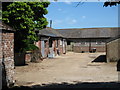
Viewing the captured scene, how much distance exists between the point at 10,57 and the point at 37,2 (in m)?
7.22

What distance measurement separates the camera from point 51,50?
2827 cm

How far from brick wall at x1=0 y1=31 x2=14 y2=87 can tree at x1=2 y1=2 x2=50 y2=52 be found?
5.13 meters

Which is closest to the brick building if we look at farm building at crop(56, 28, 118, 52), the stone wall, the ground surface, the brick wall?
the brick wall

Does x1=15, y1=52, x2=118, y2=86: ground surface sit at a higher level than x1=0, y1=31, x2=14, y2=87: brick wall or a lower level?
lower

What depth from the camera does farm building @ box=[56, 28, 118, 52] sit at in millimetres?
42156

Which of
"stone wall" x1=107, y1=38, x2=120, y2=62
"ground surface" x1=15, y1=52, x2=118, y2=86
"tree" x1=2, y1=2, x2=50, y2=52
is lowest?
"ground surface" x1=15, y1=52, x2=118, y2=86

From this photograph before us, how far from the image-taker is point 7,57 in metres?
8.42

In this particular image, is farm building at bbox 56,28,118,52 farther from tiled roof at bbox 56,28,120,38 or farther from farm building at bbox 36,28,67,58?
farm building at bbox 36,28,67,58

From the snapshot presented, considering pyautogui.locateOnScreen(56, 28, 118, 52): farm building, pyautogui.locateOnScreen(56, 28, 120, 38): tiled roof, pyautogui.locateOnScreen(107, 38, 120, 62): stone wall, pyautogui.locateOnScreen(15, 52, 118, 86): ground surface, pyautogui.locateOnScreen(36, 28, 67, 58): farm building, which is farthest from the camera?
pyautogui.locateOnScreen(56, 28, 120, 38): tiled roof

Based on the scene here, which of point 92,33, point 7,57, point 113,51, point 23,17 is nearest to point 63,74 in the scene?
point 23,17

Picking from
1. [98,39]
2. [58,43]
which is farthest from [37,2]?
[98,39]

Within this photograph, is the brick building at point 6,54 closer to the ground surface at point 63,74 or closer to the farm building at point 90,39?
the ground surface at point 63,74

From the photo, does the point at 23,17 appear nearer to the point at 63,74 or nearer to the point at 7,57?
the point at 63,74

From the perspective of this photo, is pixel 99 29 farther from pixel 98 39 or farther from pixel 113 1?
pixel 113 1
